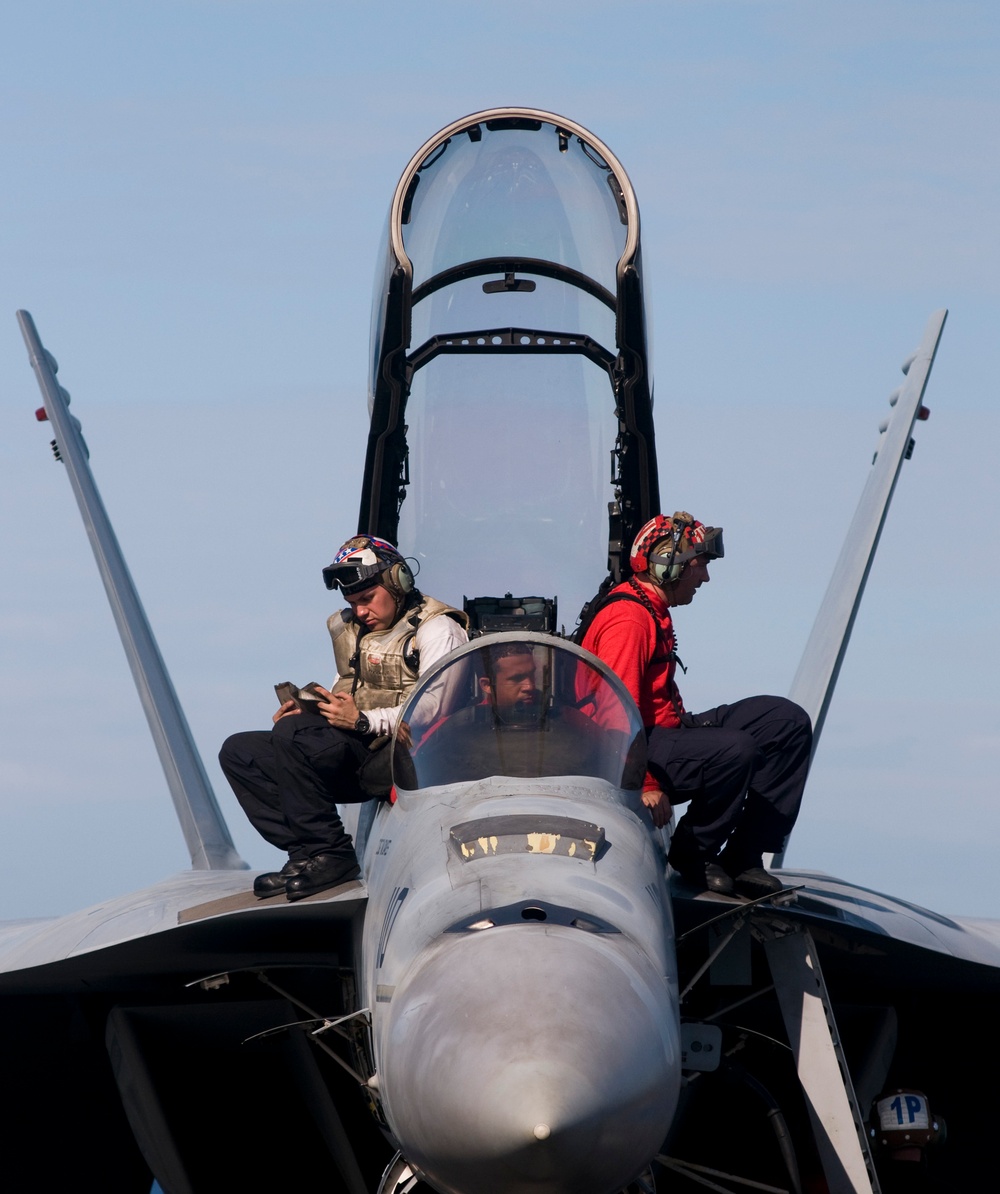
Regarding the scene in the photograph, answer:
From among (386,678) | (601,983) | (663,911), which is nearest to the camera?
(601,983)

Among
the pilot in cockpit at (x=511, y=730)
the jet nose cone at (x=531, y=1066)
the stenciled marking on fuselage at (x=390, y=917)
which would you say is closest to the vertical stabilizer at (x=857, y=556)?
the pilot in cockpit at (x=511, y=730)

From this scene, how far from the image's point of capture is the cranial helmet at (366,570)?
300 inches

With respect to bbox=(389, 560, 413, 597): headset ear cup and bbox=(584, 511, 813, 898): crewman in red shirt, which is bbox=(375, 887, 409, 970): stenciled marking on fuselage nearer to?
bbox=(584, 511, 813, 898): crewman in red shirt

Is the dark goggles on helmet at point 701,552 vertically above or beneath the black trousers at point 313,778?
above

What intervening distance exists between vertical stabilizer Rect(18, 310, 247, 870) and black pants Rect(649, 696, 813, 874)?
492 cm

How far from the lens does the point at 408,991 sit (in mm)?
4879

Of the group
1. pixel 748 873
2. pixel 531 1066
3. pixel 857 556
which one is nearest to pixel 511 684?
pixel 748 873

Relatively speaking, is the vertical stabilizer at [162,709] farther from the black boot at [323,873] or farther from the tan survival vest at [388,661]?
the black boot at [323,873]

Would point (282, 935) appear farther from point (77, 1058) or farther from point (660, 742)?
point (77, 1058)

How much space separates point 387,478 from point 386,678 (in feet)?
7.12

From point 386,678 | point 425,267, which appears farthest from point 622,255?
point 386,678

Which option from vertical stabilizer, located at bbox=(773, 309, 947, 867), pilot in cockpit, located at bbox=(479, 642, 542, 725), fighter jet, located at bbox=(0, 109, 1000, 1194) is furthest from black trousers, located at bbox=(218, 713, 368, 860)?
vertical stabilizer, located at bbox=(773, 309, 947, 867)

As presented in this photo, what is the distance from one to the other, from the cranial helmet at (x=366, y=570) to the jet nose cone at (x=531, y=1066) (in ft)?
9.77

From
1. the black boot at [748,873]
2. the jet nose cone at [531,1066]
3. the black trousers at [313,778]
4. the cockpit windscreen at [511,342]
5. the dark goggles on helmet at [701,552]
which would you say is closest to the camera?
the jet nose cone at [531,1066]
